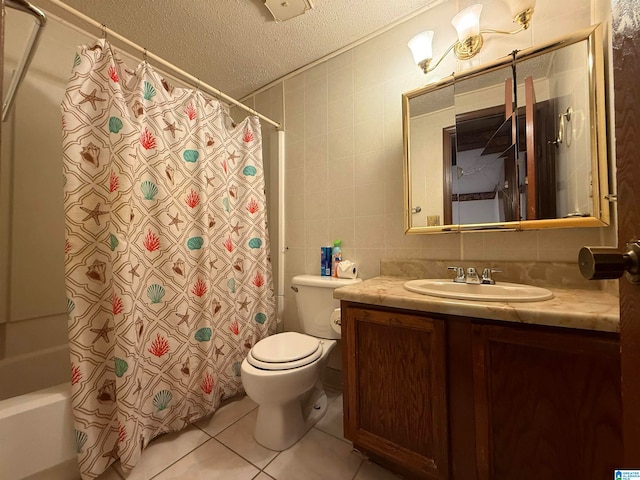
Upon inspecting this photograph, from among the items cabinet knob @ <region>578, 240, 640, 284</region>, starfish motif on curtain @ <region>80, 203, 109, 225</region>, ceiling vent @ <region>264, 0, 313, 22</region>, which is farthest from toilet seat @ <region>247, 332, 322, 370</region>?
ceiling vent @ <region>264, 0, 313, 22</region>

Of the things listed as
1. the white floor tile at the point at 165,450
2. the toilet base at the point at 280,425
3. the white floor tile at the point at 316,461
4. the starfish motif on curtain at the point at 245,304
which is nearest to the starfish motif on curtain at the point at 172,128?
the starfish motif on curtain at the point at 245,304

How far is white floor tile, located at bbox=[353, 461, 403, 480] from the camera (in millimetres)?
985

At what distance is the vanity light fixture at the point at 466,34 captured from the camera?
40.7 inches

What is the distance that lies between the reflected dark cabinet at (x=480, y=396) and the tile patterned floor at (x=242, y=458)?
0.46 feet

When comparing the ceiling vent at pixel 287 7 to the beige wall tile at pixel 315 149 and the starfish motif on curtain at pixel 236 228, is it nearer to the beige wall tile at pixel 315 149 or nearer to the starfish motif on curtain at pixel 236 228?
the beige wall tile at pixel 315 149

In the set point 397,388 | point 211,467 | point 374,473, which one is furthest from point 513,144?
point 211,467

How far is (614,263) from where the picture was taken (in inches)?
12.8

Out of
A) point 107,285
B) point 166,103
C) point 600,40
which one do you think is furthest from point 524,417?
point 166,103

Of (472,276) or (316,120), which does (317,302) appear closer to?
(472,276)

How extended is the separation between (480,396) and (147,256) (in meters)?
1.41

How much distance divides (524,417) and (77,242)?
1658 mm

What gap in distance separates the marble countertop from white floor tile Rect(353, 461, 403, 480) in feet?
2.37

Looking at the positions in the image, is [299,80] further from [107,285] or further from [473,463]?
[473,463]

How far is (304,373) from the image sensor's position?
1.10 m
